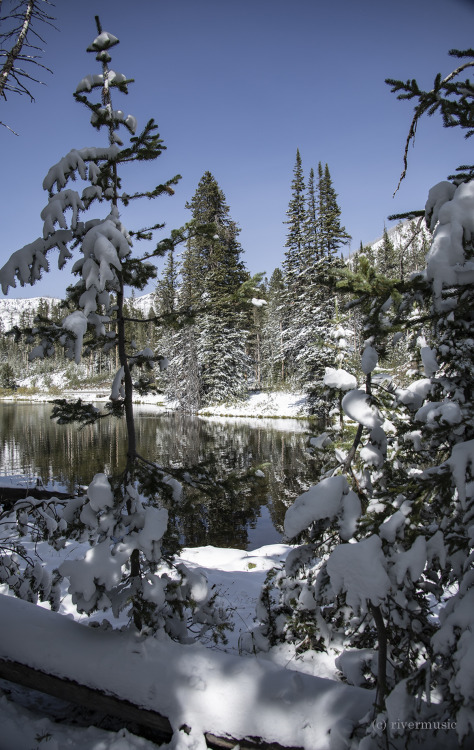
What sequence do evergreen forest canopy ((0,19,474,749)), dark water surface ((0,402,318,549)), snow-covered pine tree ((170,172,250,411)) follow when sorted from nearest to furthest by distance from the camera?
evergreen forest canopy ((0,19,474,749)) → dark water surface ((0,402,318,549)) → snow-covered pine tree ((170,172,250,411))

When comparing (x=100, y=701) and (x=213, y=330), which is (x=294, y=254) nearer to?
(x=213, y=330)

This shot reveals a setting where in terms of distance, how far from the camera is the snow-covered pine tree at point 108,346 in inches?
129

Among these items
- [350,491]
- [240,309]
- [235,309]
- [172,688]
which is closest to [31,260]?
[350,491]

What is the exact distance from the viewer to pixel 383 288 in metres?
2.36

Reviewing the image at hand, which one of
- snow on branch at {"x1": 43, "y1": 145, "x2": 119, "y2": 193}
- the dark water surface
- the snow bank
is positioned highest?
snow on branch at {"x1": 43, "y1": 145, "x2": 119, "y2": 193}

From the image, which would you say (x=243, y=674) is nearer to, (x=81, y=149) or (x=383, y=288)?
(x=383, y=288)

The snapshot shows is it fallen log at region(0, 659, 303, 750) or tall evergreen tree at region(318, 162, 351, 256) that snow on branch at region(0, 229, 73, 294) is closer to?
fallen log at region(0, 659, 303, 750)

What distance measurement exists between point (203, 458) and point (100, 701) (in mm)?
16259

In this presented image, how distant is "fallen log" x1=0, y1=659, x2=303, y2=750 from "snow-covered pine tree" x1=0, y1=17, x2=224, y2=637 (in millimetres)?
561

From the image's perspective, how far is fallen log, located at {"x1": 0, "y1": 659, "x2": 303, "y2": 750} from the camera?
2.95 metres

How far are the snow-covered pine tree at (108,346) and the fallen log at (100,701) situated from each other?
1.84 feet

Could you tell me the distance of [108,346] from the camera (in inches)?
168

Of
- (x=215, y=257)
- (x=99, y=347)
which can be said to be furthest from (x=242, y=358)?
(x=99, y=347)

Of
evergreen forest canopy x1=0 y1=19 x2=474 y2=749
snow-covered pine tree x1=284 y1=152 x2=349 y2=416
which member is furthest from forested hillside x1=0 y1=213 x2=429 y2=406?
evergreen forest canopy x1=0 y1=19 x2=474 y2=749
